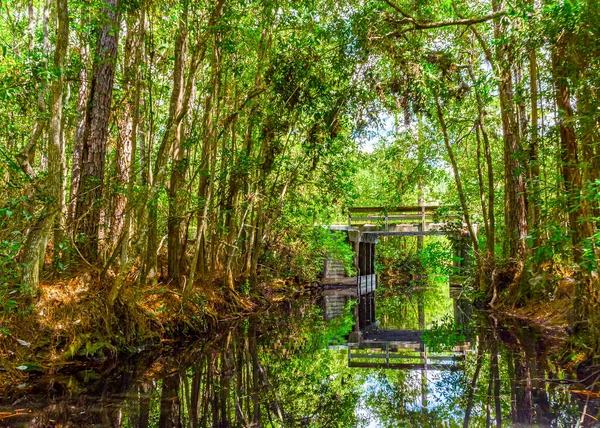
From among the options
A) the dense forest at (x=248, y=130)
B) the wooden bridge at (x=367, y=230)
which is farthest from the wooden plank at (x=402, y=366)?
the wooden bridge at (x=367, y=230)

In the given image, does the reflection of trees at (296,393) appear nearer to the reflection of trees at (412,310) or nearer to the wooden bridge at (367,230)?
the reflection of trees at (412,310)

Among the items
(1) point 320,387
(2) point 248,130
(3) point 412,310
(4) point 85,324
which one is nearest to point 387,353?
(1) point 320,387

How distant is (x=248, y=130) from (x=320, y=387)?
678cm

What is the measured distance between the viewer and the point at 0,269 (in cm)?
499

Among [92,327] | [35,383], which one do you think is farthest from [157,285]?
[35,383]

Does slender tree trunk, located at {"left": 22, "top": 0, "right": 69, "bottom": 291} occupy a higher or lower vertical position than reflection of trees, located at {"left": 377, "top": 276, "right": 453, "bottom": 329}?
higher

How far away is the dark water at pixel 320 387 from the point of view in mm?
4191

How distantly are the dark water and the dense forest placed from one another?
2.82ft

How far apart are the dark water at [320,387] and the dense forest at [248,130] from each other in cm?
86

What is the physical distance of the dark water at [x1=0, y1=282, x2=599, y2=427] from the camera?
4.19 m

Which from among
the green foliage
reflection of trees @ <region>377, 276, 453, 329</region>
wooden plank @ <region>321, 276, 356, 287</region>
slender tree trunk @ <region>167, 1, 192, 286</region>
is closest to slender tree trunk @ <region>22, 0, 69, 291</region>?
slender tree trunk @ <region>167, 1, 192, 286</region>

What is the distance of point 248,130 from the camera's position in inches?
427

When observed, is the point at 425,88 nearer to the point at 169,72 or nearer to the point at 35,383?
the point at 169,72

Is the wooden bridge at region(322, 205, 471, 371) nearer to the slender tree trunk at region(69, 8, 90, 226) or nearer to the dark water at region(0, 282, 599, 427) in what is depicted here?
the dark water at region(0, 282, 599, 427)
